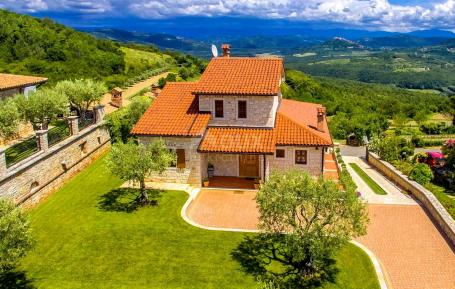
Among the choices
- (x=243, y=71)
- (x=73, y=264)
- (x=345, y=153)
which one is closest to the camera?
(x=73, y=264)

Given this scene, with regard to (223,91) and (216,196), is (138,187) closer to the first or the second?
(216,196)

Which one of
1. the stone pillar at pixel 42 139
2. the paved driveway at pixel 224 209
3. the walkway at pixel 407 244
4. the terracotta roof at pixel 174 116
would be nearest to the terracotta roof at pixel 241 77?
the terracotta roof at pixel 174 116

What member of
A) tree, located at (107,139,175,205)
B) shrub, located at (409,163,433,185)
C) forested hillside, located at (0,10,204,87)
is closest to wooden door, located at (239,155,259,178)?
tree, located at (107,139,175,205)

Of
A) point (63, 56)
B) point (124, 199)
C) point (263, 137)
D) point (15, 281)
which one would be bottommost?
point (15, 281)

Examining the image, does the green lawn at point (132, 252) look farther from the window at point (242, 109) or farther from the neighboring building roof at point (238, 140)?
the window at point (242, 109)

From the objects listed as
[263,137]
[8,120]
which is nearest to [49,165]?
[8,120]

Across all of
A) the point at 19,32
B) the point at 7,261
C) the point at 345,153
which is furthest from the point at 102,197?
the point at 19,32

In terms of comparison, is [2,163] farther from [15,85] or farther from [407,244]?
[407,244]
